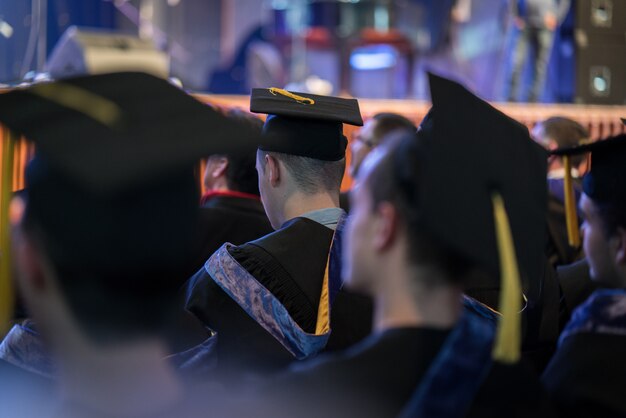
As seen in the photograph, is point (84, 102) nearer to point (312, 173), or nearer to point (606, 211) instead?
point (606, 211)

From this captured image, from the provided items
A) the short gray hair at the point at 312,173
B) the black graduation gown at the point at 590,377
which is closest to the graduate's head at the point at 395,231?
the black graduation gown at the point at 590,377

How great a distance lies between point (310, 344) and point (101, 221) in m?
Result: 1.06

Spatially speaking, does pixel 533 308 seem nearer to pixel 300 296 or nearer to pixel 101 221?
pixel 300 296

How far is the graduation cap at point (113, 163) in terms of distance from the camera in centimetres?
118

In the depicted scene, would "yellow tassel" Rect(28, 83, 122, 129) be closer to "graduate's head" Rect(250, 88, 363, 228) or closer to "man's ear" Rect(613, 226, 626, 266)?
"man's ear" Rect(613, 226, 626, 266)

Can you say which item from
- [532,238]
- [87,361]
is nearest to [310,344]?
[532,238]

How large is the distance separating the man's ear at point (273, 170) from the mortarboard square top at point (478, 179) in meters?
0.86

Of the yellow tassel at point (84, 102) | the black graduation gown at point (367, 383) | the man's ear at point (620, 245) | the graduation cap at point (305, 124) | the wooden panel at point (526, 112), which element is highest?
the yellow tassel at point (84, 102)

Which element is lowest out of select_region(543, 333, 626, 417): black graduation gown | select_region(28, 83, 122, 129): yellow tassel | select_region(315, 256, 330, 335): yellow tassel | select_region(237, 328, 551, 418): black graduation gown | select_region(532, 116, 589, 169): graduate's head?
select_region(315, 256, 330, 335): yellow tassel

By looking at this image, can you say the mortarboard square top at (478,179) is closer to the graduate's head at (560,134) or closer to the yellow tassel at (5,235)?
the yellow tassel at (5,235)

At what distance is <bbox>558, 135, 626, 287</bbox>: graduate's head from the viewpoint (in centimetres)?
173

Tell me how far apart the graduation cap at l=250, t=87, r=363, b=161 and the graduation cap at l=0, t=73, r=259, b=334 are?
1.09 meters

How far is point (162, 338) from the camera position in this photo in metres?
1.21

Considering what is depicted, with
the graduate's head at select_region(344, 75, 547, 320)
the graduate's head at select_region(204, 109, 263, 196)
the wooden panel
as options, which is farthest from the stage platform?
the graduate's head at select_region(344, 75, 547, 320)
